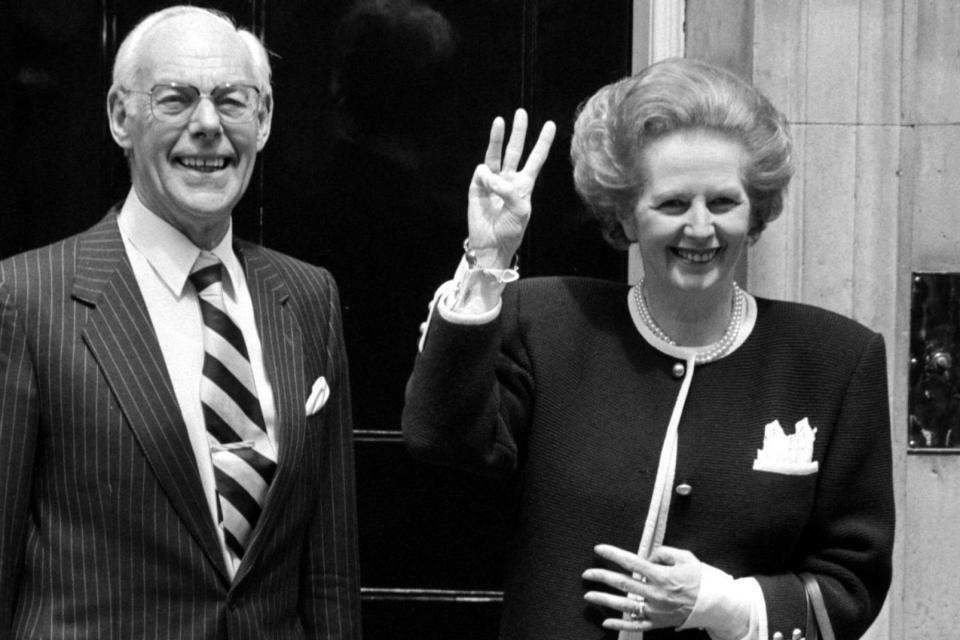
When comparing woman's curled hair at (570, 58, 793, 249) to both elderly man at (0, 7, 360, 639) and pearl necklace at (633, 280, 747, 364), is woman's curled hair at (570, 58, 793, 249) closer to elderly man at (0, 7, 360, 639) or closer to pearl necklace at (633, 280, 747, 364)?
pearl necklace at (633, 280, 747, 364)

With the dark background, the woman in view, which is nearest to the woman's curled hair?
the woman

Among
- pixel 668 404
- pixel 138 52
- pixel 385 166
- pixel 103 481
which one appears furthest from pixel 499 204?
pixel 385 166

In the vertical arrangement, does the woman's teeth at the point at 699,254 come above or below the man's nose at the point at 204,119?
below

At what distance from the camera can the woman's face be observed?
8.50 feet

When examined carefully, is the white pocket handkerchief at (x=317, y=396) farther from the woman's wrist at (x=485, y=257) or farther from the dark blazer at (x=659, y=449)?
the woman's wrist at (x=485, y=257)

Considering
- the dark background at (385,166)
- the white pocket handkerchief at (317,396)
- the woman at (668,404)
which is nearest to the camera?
the woman at (668,404)

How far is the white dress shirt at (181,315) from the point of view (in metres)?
2.57

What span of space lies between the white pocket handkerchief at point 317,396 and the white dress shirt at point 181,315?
8 centimetres

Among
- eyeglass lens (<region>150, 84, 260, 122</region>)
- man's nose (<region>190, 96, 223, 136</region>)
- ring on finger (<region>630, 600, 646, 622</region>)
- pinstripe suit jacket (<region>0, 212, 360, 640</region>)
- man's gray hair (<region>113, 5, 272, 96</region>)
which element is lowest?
ring on finger (<region>630, 600, 646, 622</region>)

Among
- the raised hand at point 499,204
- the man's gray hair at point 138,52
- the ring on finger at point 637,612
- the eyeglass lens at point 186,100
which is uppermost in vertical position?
the man's gray hair at point 138,52

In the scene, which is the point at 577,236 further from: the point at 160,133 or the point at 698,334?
the point at 160,133

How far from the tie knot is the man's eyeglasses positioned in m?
0.24

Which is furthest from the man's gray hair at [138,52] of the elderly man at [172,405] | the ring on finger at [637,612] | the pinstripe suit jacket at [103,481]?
the ring on finger at [637,612]

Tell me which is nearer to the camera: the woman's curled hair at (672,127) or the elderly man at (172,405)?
the elderly man at (172,405)
